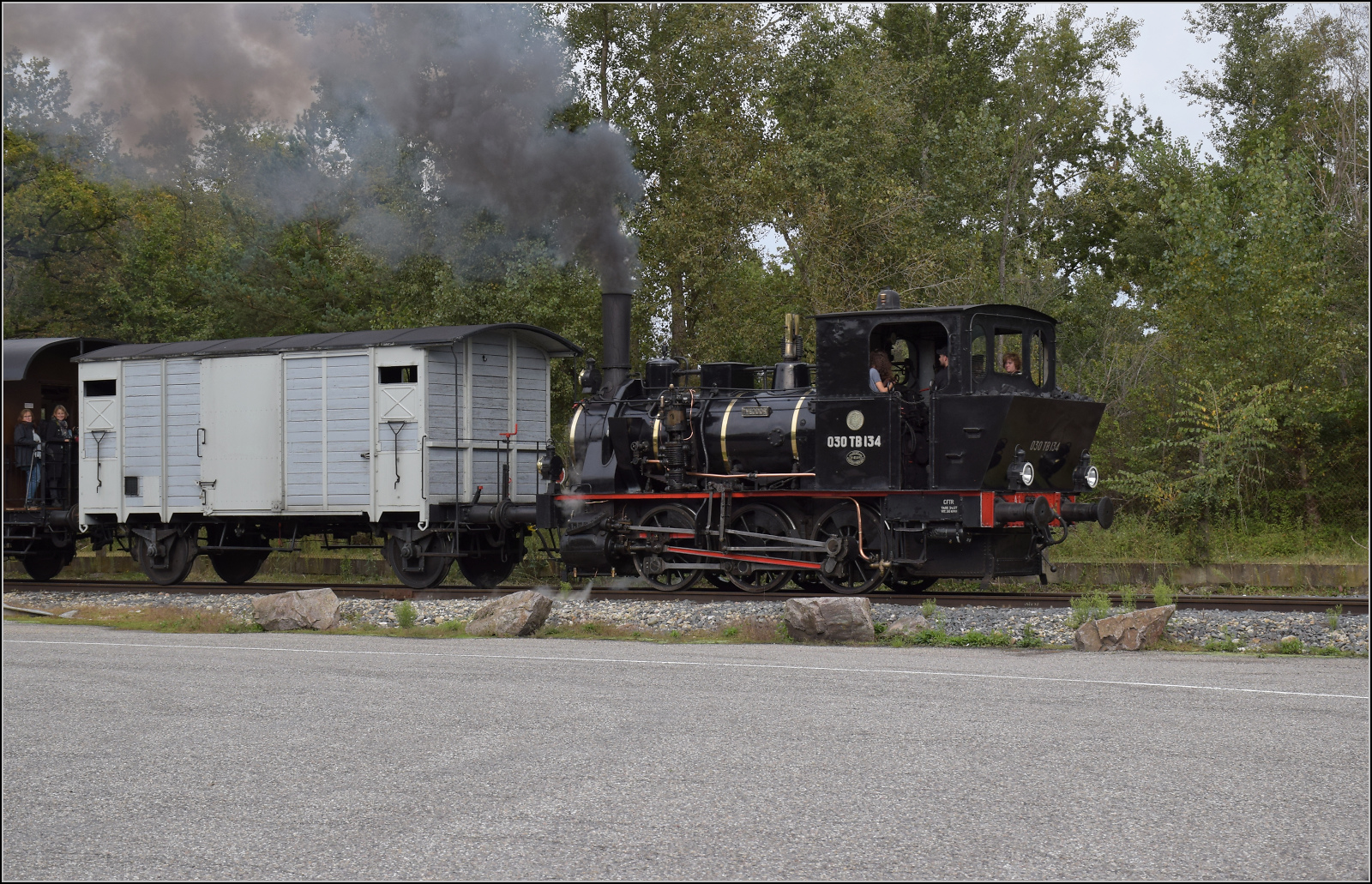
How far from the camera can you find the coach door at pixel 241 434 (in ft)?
56.2

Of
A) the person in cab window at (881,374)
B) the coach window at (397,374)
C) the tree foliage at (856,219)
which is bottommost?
the person in cab window at (881,374)

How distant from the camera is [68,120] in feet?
34.7

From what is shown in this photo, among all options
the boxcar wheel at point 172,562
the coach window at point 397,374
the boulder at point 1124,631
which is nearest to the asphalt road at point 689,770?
the boulder at point 1124,631

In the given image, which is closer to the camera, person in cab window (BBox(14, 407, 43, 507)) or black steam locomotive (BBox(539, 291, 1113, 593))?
black steam locomotive (BBox(539, 291, 1113, 593))

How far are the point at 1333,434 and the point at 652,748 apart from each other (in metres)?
15.9

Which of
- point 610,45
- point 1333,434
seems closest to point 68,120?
point 610,45

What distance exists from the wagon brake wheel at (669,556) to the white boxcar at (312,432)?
2235 mm

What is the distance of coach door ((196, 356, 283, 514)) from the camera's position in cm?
1714

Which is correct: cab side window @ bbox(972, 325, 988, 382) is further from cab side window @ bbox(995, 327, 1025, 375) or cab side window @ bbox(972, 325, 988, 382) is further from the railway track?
the railway track

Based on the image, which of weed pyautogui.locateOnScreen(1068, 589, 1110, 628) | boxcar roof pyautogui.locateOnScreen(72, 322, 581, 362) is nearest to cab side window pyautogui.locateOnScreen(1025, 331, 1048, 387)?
weed pyautogui.locateOnScreen(1068, 589, 1110, 628)

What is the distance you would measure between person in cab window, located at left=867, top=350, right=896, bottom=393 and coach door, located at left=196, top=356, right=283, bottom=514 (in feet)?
27.2

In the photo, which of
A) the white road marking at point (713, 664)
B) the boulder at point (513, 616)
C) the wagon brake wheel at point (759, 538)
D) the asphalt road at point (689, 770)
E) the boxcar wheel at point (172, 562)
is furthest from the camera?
the boxcar wheel at point (172, 562)

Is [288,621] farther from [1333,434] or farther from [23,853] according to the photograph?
[1333,434]

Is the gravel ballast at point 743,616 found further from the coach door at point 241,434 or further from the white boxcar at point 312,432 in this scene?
the white boxcar at point 312,432
